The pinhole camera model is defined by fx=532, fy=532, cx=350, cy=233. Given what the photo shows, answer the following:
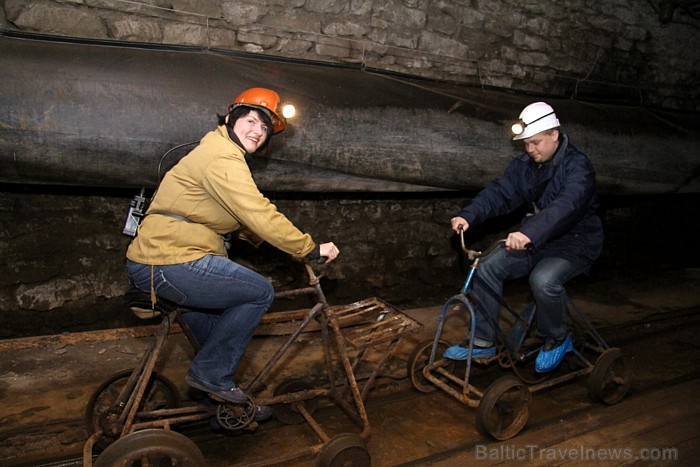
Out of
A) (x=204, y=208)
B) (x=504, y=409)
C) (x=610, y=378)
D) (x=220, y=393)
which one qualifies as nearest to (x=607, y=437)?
(x=610, y=378)

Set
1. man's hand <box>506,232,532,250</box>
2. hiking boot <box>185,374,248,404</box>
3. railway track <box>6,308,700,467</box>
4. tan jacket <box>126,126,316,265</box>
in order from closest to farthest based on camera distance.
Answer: tan jacket <box>126,126,316,265</box> < hiking boot <box>185,374,248,404</box> < railway track <box>6,308,700,467</box> < man's hand <box>506,232,532,250</box>

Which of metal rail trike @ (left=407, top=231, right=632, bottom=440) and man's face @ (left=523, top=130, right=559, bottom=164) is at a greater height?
man's face @ (left=523, top=130, right=559, bottom=164)

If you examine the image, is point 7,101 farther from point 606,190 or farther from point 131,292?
point 606,190

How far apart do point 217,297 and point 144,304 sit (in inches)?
13.9

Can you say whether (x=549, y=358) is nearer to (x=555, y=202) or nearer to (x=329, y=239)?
(x=555, y=202)

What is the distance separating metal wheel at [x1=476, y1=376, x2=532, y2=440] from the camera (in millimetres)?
3211

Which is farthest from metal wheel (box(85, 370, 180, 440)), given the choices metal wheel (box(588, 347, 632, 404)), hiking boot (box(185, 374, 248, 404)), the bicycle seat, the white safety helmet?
metal wheel (box(588, 347, 632, 404))

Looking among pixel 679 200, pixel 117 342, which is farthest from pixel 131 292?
pixel 679 200

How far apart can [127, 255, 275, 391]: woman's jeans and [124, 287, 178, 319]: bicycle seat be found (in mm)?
36

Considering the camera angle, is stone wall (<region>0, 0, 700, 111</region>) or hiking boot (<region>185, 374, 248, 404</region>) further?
stone wall (<region>0, 0, 700, 111</region>)

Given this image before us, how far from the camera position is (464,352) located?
3717 mm

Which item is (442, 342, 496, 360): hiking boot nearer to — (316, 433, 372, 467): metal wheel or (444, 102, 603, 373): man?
(444, 102, 603, 373): man

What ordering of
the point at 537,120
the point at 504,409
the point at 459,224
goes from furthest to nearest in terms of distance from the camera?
the point at 459,224, the point at 537,120, the point at 504,409

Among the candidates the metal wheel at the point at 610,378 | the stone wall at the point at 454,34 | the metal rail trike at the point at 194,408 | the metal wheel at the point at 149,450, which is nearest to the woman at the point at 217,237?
the metal rail trike at the point at 194,408
